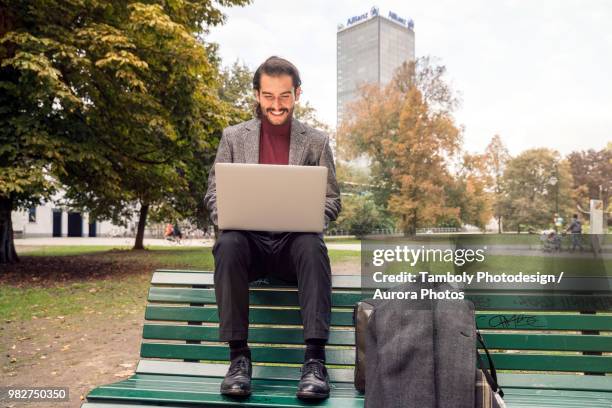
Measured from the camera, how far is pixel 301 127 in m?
2.92

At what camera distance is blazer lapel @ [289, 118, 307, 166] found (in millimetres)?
2855

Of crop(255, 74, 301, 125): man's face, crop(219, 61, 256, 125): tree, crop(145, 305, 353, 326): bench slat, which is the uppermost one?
crop(219, 61, 256, 125): tree

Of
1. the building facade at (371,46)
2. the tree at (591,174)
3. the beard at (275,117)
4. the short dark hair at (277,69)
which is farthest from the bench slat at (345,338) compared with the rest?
the building facade at (371,46)

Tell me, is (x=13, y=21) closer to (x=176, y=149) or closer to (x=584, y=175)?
(x=176, y=149)

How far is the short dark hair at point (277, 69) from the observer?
9.40 ft

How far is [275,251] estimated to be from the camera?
258 cm

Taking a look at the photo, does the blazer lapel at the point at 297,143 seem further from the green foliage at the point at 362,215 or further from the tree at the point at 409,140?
the green foliage at the point at 362,215

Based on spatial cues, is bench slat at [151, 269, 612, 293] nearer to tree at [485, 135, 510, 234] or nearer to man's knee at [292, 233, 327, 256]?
man's knee at [292, 233, 327, 256]

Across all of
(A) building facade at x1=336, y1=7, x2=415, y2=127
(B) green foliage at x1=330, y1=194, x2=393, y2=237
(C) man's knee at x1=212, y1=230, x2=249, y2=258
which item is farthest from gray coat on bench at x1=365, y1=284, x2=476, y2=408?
(A) building facade at x1=336, y1=7, x2=415, y2=127

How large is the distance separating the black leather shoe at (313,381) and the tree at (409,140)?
33082 millimetres

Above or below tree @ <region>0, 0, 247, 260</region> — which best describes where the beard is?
below

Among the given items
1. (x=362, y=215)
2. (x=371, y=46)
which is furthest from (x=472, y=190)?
(x=371, y=46)

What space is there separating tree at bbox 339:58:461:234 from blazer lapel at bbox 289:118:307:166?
107 feet

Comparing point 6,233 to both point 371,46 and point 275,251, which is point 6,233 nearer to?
point 275,251
